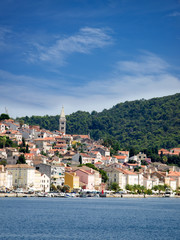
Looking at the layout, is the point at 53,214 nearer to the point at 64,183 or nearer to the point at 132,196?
the point at 64,183

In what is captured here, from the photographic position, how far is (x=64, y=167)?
133 metres

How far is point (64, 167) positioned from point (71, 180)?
6.95 meters

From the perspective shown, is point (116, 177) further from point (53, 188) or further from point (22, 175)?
point (22, 175)

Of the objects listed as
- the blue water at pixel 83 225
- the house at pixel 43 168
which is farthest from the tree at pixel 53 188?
the blue water at pixel 83 225

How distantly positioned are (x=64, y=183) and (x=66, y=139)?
61963mm

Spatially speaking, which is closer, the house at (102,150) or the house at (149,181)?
the house at (149,181)

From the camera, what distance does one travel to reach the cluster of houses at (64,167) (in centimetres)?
11944

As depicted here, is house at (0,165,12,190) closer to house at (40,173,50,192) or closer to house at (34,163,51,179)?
house at (40,173,50,192)

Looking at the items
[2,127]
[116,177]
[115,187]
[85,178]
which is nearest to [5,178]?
[85,178]

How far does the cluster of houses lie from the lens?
11944 centimetres

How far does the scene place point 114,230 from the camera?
55781 mm

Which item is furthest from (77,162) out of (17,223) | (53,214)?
(17,223)

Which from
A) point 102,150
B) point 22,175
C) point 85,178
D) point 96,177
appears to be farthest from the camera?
point 102,150

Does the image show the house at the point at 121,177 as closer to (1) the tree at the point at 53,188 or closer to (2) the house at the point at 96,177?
(2) the house at the point at 96,177
